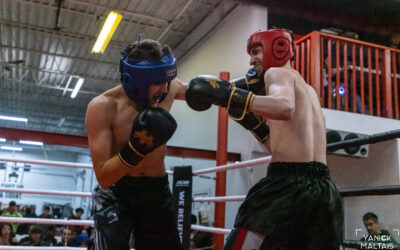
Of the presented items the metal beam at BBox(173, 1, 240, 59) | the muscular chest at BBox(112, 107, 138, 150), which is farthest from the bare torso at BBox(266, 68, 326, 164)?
the metal beam at BBox(173, 1, 240, 59)

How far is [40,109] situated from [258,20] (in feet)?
34.2

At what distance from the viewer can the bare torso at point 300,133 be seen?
5.39ft

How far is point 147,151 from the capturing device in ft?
5.42

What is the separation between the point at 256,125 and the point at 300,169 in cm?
41

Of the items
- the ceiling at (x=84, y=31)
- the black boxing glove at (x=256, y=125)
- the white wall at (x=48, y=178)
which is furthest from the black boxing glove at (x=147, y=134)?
the white wall at (x=48, y=178)

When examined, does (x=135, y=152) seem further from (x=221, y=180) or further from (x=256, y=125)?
(x=221, y=180)

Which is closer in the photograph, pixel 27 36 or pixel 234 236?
pixel 234 236

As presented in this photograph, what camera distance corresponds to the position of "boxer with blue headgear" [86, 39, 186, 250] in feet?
5.50

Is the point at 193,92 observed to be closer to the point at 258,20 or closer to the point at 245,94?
the point at 245,94

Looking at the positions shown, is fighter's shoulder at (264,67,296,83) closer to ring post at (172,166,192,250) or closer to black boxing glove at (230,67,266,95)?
black boxing glove at (230,67,266,95)

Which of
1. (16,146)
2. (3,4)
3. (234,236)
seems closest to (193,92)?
(234,236)

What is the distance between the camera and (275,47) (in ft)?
5.90

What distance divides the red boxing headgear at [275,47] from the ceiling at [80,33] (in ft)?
19.8

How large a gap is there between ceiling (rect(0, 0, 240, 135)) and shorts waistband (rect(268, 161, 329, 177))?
20.9 ft
